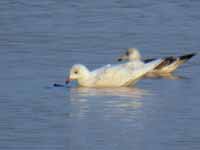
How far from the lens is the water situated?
541 inches

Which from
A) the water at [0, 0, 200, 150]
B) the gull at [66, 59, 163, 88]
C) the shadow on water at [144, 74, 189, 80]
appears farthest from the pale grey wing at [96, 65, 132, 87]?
the shadow on water at [144, 74, 189, 80]

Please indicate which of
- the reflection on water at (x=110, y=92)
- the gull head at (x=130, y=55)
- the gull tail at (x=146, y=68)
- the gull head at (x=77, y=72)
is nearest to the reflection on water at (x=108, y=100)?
the reflection on water at (x=110, y=92)

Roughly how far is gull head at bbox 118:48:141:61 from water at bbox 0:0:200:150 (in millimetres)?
128

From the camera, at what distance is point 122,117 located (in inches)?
583

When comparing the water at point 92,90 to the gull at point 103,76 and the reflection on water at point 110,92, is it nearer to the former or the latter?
the reflection on water at point 110,92

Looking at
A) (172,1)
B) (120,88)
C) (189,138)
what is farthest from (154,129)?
(172,1)

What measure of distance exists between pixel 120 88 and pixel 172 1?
21.5 ft

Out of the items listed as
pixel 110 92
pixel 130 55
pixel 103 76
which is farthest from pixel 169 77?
pixel 110 92

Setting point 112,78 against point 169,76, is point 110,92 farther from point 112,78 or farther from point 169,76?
point 169,76

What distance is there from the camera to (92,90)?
56.9 ft

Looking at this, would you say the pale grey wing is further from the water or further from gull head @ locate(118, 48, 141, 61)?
gull head @ locate(118, 48, 141, 61)

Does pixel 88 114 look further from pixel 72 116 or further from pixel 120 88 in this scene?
pixel 120 88

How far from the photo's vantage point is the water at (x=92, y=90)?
13.8 metres

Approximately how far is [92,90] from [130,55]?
4.64 feet
